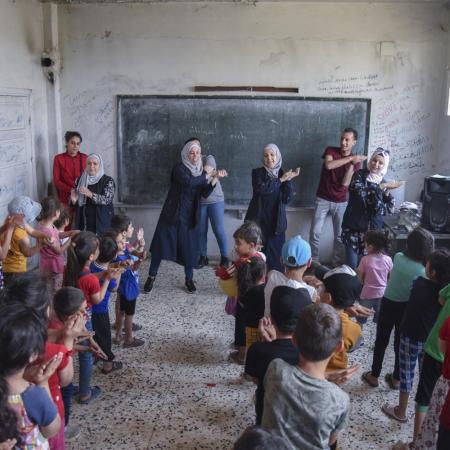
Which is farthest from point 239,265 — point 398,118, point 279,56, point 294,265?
point 398,118

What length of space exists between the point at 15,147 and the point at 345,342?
3738 mm

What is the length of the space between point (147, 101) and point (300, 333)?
4.20 m

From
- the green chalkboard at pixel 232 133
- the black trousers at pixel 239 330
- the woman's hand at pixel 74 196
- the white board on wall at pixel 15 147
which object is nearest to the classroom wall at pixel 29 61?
the white board on wall at pixel 15 147

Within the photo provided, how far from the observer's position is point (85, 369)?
115 inches

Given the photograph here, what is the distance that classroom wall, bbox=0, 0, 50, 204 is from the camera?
15.1ft

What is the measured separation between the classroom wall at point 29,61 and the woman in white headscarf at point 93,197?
26.3 inches

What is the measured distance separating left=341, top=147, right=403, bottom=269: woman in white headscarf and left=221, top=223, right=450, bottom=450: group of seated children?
1.11 m

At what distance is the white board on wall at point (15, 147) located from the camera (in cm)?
463

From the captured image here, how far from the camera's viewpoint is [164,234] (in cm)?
473

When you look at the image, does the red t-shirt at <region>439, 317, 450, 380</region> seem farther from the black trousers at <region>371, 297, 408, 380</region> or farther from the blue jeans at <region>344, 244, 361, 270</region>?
the blue jeans at <region>344, 244, 361, 270</region>

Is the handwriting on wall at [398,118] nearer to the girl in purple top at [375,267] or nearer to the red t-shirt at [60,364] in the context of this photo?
the girl in purple top at [375,267]

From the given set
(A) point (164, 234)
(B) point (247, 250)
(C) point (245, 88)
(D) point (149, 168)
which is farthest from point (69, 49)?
(B) point (247, 250)

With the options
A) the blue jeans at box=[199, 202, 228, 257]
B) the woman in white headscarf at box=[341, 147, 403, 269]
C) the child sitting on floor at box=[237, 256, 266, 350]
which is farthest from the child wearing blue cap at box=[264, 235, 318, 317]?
the blue jeans at box=[199, 202, 228, 257]

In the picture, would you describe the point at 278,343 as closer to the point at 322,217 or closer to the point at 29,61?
the point at 322,217
